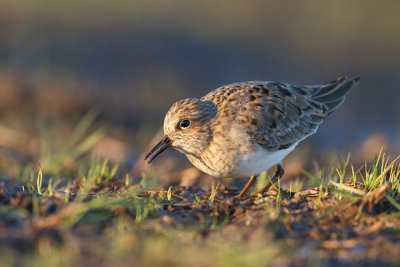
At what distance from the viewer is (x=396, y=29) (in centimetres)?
1794

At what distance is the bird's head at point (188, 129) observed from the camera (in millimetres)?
6207

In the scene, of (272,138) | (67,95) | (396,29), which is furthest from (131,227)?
(396,29)

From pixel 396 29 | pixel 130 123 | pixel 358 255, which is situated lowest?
pixel 358 255

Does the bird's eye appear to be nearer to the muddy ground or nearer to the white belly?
the white belly

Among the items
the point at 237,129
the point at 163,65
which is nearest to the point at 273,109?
the point at 237,129

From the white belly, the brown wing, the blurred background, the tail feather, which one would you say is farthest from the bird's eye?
the tail feather

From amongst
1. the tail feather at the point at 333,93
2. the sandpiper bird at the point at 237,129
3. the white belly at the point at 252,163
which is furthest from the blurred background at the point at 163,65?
the white belly at the point at 252,163

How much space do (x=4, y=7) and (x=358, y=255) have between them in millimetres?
15264

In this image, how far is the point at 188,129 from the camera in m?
6.26

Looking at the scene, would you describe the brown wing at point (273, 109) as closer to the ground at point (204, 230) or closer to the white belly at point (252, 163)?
the white belly at point (252, 163)

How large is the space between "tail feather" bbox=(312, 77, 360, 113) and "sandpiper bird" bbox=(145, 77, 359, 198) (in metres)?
0.74

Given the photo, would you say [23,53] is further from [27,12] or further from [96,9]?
[96,9]

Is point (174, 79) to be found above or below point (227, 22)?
below

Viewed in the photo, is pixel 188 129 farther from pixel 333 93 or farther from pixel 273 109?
pixel 333 93
